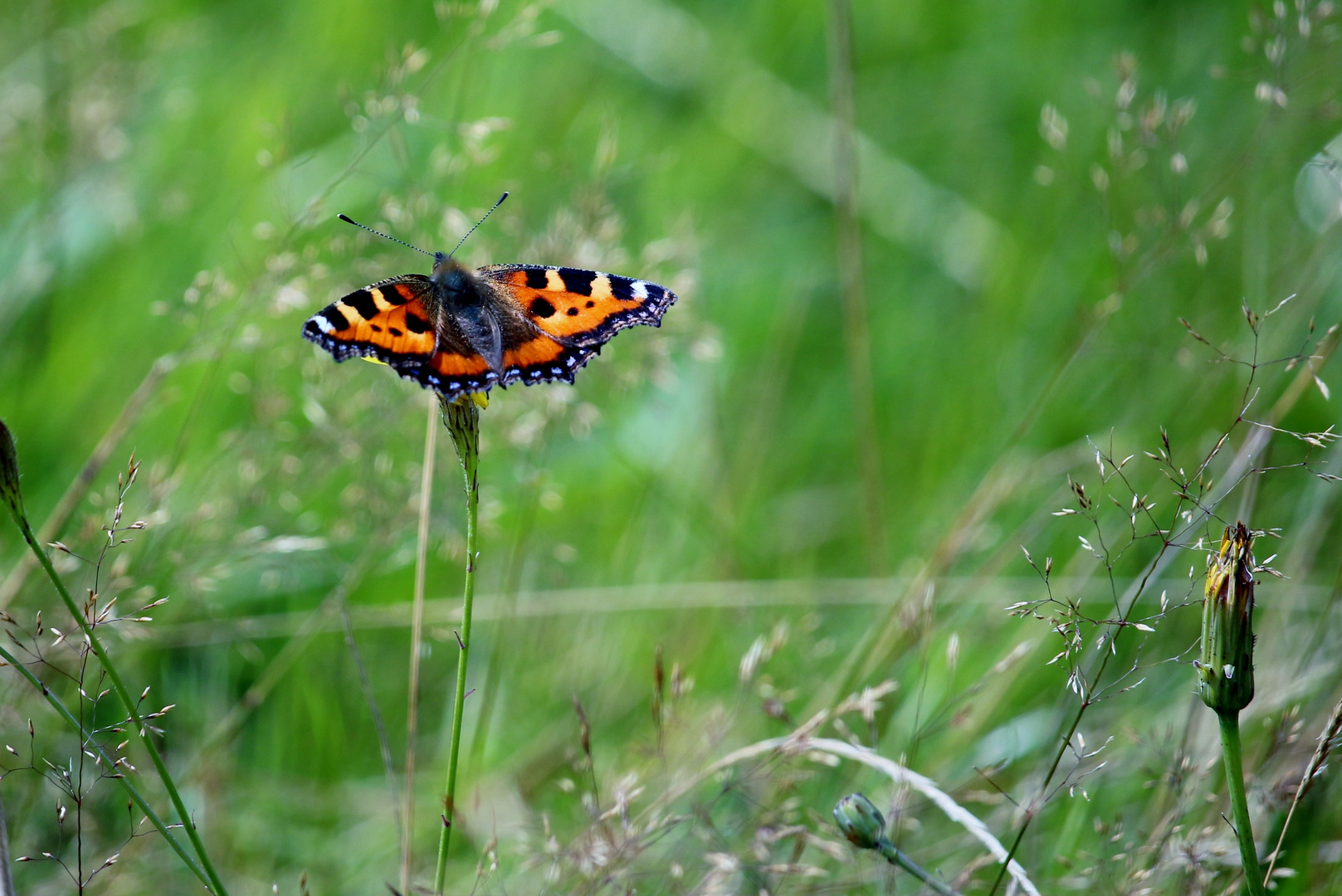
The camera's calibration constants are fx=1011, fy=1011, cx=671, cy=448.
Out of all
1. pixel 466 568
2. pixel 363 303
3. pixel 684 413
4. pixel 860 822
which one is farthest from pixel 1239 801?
pixel 684 413

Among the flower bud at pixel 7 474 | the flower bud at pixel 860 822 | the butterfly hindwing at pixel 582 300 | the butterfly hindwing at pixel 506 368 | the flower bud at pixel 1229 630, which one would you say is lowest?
the flower bud at pixel 860 822

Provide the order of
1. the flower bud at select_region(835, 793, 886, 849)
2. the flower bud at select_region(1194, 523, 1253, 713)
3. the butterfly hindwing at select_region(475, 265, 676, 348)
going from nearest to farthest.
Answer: the flower bud at select_region(1194, 523, 1253, 713), the flower bud at select_region(835, 793, 886, 849), the butterfly hindwing at select_region(475, 265, 676, 348)

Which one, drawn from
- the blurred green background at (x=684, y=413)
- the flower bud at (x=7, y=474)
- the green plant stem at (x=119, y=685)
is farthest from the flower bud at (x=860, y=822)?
the flower bud at (x=7, y=474)

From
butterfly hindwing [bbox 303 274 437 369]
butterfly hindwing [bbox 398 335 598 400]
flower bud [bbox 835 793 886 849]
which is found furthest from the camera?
butterfly hindwing [bbox 303 274 437 369]

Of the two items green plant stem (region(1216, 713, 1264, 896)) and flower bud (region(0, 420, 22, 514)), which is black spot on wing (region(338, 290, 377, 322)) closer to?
flower bud (region(0, 420, 22, 514))

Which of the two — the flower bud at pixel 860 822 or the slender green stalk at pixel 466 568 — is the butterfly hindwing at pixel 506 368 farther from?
the flower bud at pixel 860 822

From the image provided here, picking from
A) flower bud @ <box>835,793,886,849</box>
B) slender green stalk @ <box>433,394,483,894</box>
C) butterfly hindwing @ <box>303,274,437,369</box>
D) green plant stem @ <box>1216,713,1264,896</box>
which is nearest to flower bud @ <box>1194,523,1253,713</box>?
green plant stem @ <box>1216,713,1264,896</box>
